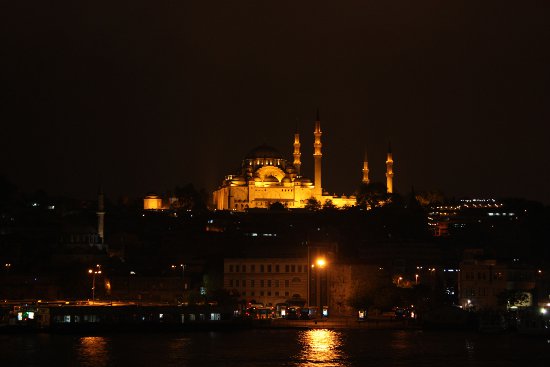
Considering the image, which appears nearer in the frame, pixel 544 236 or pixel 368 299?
pixel 368 299

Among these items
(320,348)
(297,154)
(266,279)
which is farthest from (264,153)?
(320,348)

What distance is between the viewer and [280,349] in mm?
52188

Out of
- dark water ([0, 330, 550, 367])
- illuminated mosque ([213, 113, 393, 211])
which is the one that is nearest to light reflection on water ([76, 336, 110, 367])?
dark water ([0, 330, 550, 367])

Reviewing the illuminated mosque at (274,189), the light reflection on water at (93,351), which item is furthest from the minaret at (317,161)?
the light reflection on water at (93,351)

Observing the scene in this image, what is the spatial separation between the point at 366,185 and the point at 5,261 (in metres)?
50.5

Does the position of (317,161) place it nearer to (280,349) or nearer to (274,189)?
(274,189)

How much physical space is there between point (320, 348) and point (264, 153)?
84505mm

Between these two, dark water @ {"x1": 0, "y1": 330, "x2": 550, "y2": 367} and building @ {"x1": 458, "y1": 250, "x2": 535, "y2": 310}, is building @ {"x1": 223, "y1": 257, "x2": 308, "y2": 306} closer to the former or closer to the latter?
building @ {"x1": 458, "y1": 250, "x2": 535, "y2": 310}

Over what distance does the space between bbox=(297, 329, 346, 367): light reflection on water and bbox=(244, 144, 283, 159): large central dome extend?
75.8 meters

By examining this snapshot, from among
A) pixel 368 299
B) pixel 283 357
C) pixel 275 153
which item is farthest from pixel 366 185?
pixel 283 357

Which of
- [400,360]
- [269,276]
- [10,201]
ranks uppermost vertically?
[10,201]

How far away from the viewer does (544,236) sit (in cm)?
11650

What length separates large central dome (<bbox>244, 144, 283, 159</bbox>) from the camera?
136 m

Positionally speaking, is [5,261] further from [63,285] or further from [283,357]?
[283,357]
